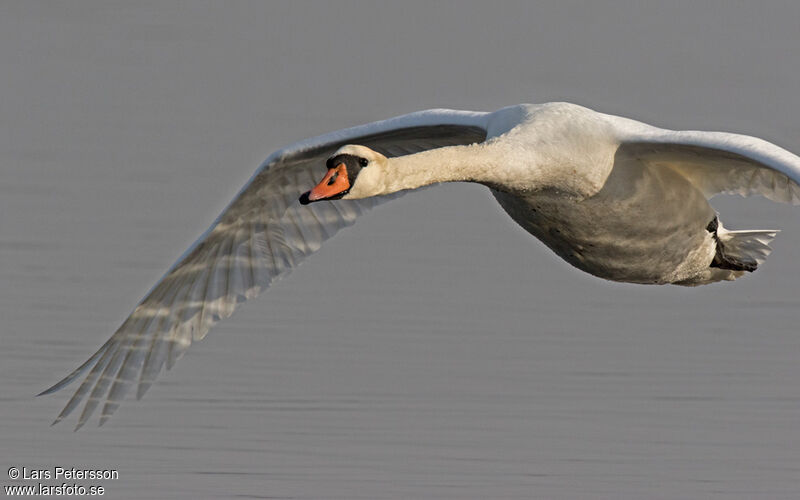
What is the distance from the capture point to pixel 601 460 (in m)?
13.0

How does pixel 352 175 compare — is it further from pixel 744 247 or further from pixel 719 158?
pixel 744 247

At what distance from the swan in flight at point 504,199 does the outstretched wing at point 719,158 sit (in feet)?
0.03

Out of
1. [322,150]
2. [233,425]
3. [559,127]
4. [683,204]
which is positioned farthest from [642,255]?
[233,425]

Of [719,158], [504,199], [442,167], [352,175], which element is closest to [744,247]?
[719,158]

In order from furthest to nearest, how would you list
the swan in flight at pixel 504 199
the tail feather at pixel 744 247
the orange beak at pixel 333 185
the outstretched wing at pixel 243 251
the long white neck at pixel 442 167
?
1. the tail feather at pixel 744 247
2. the outstretched wing at pixel 243 251
3. the swan in flight at pixel 504 199
4. the long white neck at pixel 442 167
5. the orange beak at pixel 333 185

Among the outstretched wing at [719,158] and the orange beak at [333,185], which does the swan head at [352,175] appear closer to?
the orange beak at [333,185]

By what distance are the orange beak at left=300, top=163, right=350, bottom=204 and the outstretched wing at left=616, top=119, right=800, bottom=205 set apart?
2.00 m

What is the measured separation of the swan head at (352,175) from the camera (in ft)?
33.6

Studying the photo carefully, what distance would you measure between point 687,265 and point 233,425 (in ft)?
10.9

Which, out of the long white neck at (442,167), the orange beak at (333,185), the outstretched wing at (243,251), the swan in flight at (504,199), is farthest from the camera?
the outstretched wing at (243,251)

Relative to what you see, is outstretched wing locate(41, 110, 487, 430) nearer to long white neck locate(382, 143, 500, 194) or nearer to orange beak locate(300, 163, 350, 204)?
long white neck locate(382, 143, 500, 194)

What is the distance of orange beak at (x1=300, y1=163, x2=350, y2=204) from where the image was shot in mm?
10141

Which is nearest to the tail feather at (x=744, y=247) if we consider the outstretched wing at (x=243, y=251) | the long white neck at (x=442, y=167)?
the outstretched wing at (x=243, y=251)

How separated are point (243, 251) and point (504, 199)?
2522 mm
